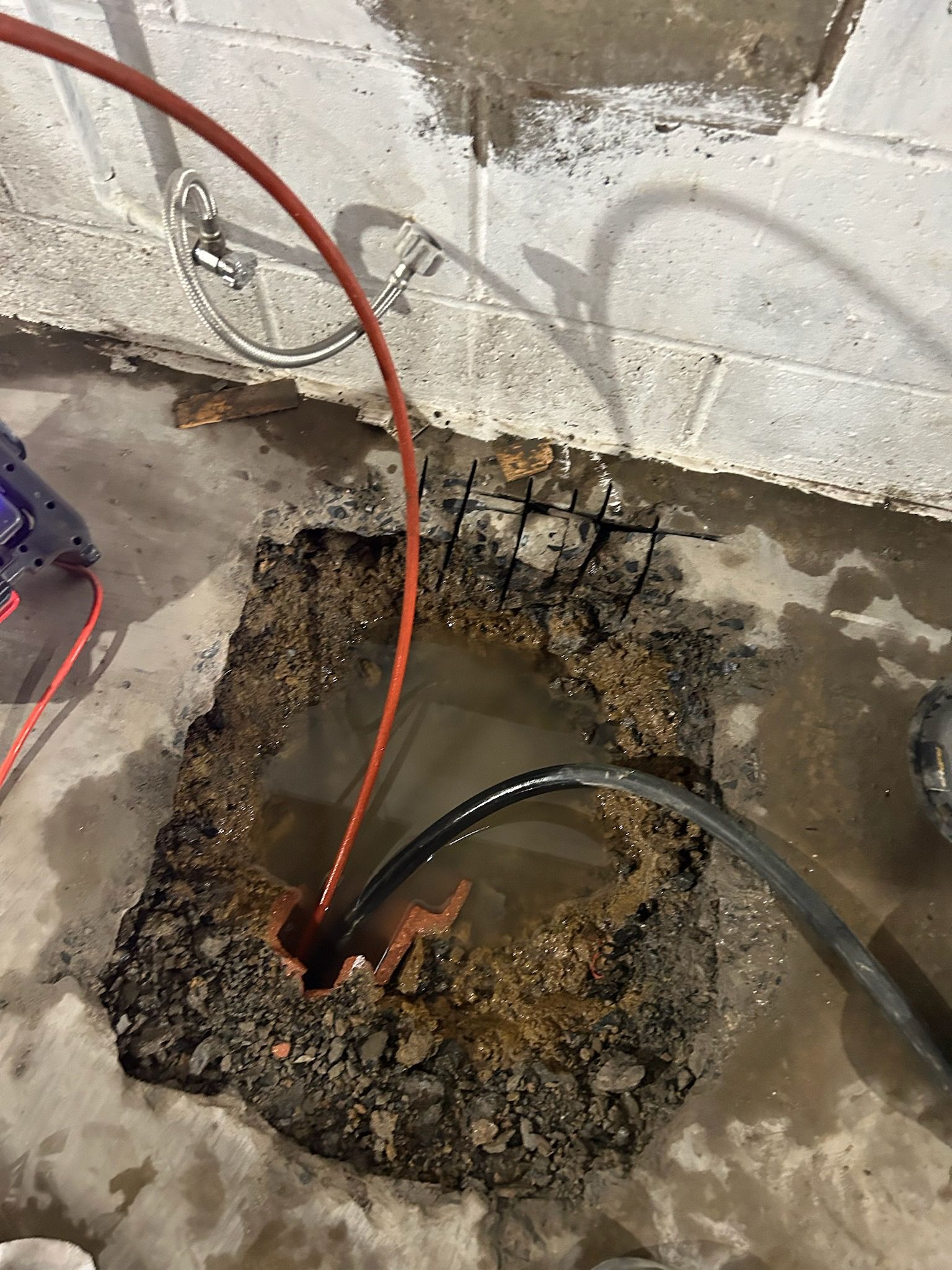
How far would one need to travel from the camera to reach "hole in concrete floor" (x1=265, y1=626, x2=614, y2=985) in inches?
59.8

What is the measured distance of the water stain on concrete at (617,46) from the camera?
1127 millimetres

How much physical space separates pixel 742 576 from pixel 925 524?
1.57 ft

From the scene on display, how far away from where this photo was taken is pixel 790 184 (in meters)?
1.30

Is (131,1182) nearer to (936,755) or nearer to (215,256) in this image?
(936,755)

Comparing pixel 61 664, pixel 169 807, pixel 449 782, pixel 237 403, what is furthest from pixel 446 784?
pixel 237 403

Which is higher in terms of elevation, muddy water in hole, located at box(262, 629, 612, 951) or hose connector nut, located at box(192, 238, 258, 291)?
hose connector nut, located at box(192, 238, 258, 291)

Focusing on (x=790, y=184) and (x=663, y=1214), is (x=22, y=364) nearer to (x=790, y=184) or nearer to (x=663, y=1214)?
(x=790, y=184)

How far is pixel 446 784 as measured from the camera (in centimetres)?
162

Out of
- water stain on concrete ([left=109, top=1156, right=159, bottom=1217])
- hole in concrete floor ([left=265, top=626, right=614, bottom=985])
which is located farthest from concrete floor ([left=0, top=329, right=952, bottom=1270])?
hole in concrete floor ([left=265, top=626, right=614, bottom=985])

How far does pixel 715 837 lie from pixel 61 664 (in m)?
1.30

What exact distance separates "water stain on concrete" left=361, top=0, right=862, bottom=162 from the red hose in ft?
1.08

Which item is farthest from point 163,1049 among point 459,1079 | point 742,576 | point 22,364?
point 22,364

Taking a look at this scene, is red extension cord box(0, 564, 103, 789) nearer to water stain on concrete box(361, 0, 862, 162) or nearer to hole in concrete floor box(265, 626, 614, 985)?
hole in concrete floor box(265, 626, 614, 985)

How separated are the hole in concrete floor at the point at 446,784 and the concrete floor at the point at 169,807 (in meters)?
0.26
